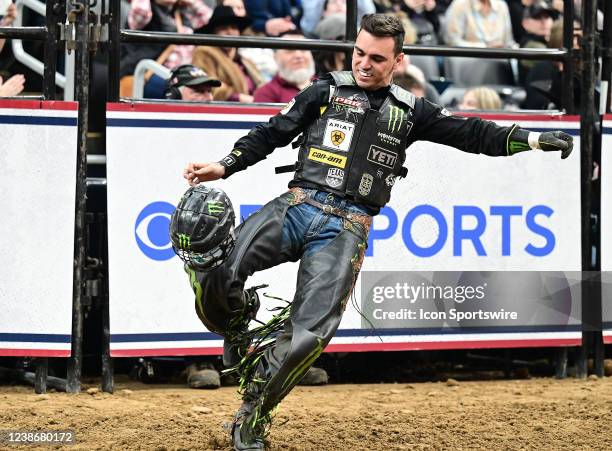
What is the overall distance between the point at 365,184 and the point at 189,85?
8.58ft

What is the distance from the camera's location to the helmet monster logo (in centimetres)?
535

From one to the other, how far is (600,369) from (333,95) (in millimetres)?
3739

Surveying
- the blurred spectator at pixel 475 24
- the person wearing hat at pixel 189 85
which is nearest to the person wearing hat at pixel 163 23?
the person wearing hat at pixel 189 85

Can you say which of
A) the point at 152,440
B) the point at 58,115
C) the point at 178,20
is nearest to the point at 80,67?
the point at 58,115

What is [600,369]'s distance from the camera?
26.3 feet

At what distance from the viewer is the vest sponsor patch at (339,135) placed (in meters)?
5.35

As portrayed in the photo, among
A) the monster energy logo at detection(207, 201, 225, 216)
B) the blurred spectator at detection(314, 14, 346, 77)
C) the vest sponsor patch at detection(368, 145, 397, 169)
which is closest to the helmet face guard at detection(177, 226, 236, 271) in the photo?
the monster energy logo at detection(207, 201, 225, 216)

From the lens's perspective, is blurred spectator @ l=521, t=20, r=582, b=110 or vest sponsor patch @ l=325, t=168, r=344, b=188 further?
blurred spectator @ l=521, t=20, r=582, b=110

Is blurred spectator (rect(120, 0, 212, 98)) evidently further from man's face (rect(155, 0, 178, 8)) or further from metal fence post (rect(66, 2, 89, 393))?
metal fence post (rect(66, 2, 89, 393))

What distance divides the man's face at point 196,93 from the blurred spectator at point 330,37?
1.03 meters

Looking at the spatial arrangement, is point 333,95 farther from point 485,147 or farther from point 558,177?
point 558,177

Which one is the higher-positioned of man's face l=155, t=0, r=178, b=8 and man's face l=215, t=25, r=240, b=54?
man's face l=155, t=0, r=178, b=8

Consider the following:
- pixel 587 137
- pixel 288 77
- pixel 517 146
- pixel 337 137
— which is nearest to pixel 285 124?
pixel 337 137

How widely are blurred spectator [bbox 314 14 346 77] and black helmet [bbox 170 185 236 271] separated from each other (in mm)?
3279
